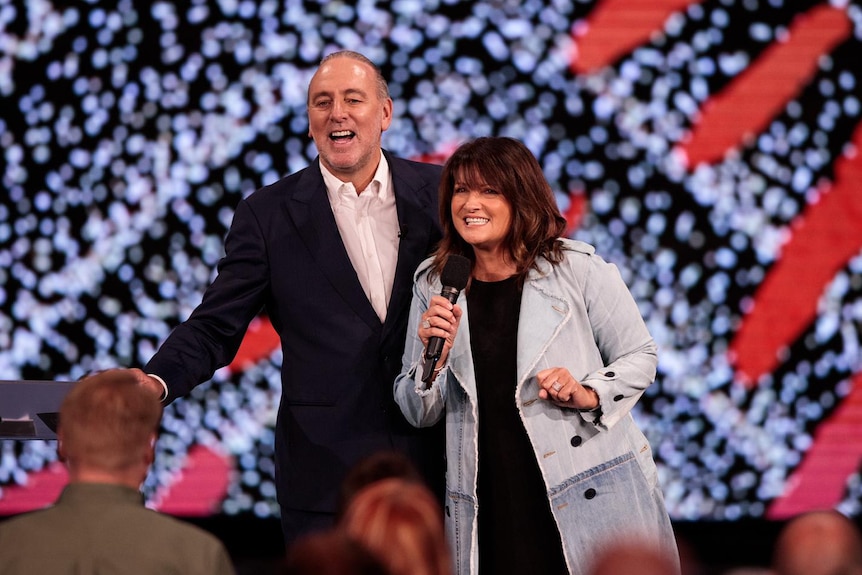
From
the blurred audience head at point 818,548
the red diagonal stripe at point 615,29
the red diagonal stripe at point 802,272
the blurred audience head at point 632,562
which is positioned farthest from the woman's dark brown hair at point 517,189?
the red diagonal stripe at point 802,272

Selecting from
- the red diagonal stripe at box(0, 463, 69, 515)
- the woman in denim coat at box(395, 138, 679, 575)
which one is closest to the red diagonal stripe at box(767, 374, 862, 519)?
the woman in denim coat at box(395, 138, 679, 575)

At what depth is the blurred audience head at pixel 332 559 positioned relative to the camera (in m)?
1.24

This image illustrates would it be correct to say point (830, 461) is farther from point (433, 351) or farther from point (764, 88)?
point (433, 351)

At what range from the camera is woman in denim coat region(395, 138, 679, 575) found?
8.27ft

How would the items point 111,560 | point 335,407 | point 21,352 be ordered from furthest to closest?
point 21,352 < point 335,407 < point 111,560

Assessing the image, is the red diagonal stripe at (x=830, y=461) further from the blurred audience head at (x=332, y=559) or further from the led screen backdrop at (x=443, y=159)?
the blurred audience head at (x=332, y=559)

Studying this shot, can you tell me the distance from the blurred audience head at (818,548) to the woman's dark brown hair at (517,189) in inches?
39.6

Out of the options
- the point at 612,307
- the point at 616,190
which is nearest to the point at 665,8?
the point at 616,190

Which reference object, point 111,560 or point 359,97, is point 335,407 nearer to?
point 359,97

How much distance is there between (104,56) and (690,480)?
3.34m

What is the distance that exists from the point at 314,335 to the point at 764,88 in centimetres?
318

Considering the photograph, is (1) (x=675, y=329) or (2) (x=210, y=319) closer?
(2) (x=210, y=319)

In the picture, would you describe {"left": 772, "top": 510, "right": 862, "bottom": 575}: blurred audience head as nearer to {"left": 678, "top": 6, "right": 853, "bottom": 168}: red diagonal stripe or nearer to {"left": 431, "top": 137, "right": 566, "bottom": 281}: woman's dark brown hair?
{"left": 431, "top": 137, "right": 566, "bottom": 281}: woman's dark brown hair

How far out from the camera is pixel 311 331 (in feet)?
9.45
